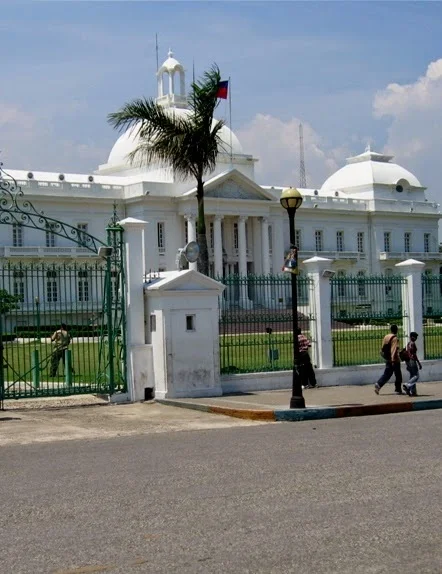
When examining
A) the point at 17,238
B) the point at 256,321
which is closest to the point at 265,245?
the point at 17,238

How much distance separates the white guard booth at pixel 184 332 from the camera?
732 inches

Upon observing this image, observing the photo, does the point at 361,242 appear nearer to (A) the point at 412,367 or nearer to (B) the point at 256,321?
(B) the point at 256,321

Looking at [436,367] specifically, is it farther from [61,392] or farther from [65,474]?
[65,474]

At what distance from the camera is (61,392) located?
59.5ft

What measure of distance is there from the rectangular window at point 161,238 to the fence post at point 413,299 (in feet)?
161

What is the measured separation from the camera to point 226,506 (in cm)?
837

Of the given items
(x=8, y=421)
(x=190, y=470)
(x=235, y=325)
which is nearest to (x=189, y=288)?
(x=235, y=325)

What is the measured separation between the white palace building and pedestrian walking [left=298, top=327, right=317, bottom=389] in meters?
40.7

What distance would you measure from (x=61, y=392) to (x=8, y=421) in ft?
6.89

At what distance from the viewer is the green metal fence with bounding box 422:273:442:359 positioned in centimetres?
2356

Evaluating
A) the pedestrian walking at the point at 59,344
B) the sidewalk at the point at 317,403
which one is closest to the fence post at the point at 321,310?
the sidewalk at the point at 317,403

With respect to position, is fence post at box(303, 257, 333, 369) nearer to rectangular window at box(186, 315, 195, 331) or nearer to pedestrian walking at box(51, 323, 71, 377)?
rectangular window at box(186, 315, 195, 331)

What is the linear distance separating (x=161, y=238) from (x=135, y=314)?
174 feet

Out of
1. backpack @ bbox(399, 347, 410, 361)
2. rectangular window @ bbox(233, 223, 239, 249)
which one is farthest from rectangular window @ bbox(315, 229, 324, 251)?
backpack @ bbox(399, 347, 410, 361)
